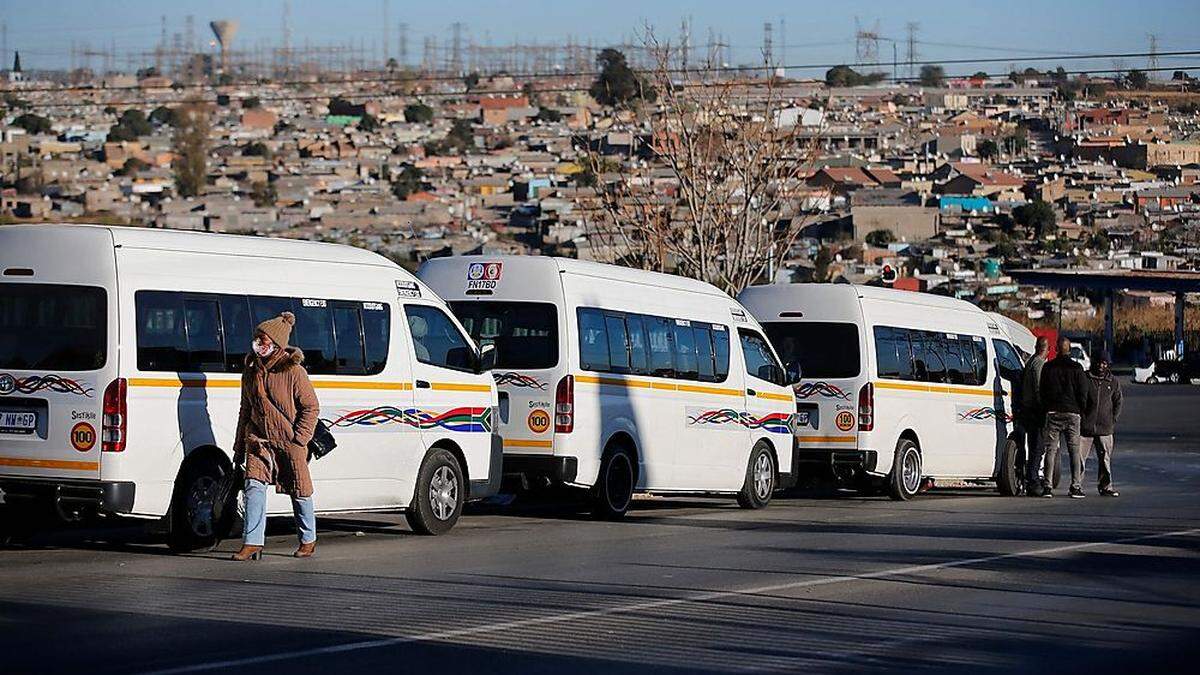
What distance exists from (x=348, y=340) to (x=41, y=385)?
2.78 m

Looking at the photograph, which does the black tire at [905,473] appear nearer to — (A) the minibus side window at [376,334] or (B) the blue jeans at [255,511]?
(A) the minibus side window at [376,334]

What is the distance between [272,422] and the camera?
13914mm

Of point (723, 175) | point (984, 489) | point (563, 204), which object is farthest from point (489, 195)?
point (984, 489)

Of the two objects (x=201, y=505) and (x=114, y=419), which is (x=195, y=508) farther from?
(x=114, y=419)

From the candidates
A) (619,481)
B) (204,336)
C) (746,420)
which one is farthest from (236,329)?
(746,420)

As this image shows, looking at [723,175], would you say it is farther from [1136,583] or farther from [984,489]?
[1136,583]

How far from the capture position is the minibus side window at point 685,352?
65.1 feet

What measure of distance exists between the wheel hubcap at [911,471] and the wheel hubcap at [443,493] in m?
8.09

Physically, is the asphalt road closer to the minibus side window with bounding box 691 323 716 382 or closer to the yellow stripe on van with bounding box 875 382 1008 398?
the minibus side window with bounding box 691 323 716 382

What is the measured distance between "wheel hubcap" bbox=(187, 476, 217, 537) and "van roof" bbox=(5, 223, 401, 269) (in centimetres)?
177

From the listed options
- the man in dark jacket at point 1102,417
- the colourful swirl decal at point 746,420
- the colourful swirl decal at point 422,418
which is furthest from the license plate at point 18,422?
the man in dark jacket at point 1102,417

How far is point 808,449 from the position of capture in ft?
74.6

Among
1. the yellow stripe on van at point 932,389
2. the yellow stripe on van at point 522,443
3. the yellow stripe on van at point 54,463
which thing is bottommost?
the yellow stripe on van at point 522,443

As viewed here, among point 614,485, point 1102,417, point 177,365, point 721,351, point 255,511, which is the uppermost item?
point 721,351
